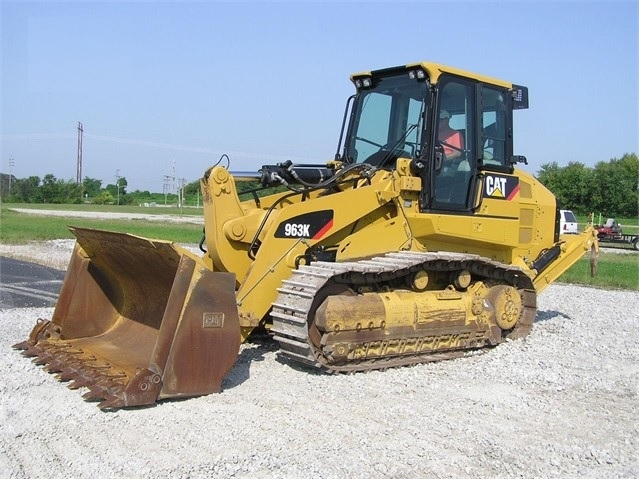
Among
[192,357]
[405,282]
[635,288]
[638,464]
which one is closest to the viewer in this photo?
[638,464]

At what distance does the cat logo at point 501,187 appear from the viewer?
848 centimetres

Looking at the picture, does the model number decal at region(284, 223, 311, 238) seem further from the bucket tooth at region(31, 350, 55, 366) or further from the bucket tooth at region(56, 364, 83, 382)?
the bucket tooth at region(31, 350, 55, 366)

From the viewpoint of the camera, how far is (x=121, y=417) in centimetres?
522

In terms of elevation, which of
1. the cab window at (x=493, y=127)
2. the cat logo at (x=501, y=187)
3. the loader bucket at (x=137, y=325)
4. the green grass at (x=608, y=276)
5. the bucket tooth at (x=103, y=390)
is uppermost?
the cab window at (x=493, y=127)

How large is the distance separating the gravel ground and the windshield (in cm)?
255

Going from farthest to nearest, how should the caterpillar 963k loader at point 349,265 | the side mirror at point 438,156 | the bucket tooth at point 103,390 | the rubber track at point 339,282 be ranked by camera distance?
1. the side mirror at point 438,156
2. the rubber track at point 339,282
3. the caterpillar 963k loader at point 349,265
4. the bucket tooth at point 103,390

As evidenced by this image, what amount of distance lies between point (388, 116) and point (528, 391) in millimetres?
3725

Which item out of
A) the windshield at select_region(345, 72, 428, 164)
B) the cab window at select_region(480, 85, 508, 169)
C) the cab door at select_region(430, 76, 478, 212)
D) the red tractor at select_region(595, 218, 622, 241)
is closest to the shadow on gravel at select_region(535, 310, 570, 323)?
the cab window at select_region(480, 85, 508, 169)

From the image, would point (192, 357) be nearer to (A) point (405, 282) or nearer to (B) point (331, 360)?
(B) point (331, 360)

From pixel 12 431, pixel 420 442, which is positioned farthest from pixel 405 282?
pixel 12 431

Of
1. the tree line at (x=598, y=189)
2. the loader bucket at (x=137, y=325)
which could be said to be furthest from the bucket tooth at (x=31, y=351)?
the tree line at (x=598, y=189)

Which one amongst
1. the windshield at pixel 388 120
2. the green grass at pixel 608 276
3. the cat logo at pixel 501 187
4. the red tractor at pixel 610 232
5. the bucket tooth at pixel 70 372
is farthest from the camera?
the red tractor at pixel 610 232

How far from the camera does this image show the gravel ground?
4.46 m

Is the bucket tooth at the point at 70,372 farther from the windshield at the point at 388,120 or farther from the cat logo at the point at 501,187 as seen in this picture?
the cat logo at the point at 501,187
